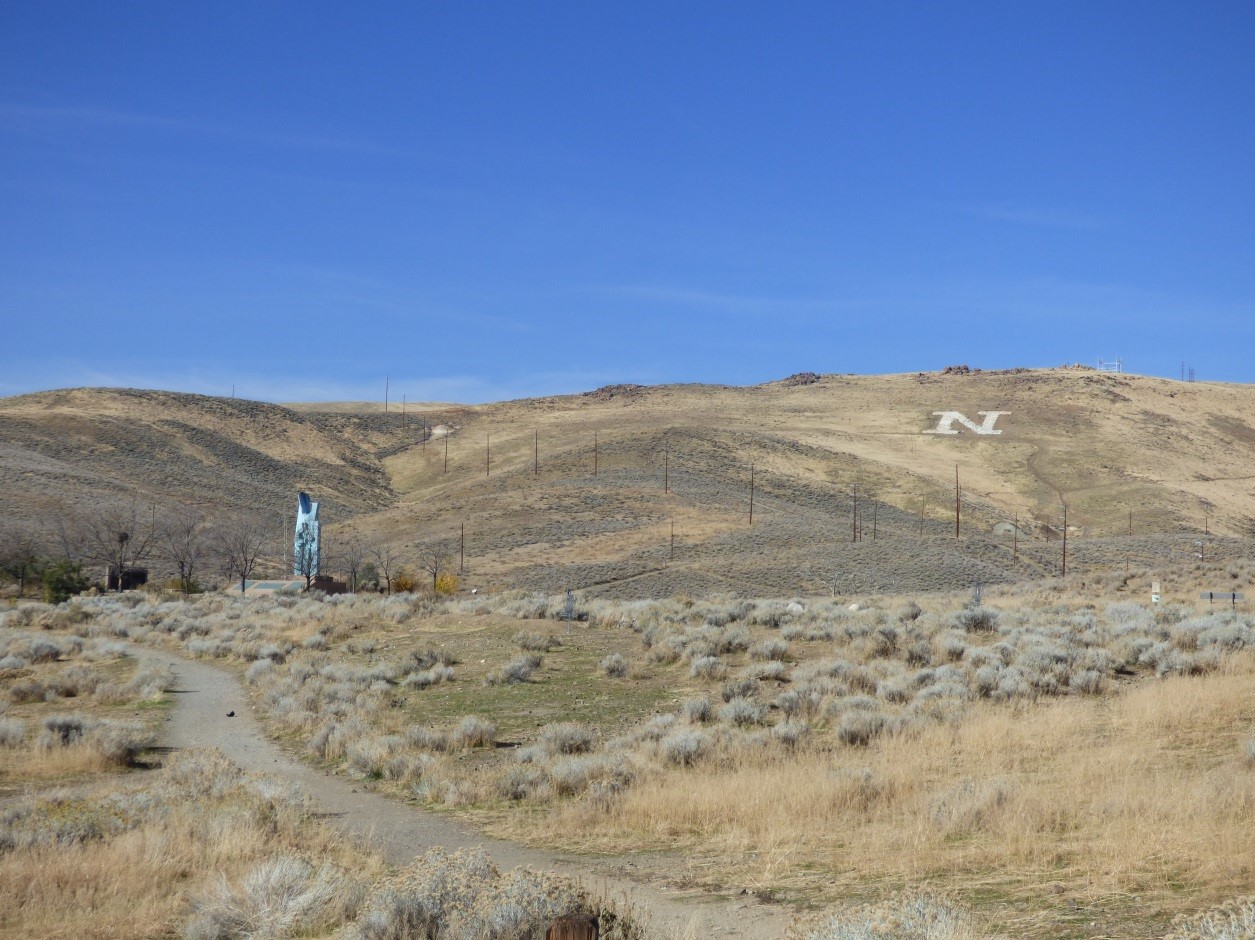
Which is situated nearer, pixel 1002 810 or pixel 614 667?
pixel 1002 810

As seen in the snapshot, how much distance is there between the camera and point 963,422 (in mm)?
139375

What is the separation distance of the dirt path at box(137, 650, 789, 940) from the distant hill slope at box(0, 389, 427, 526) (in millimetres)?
65017

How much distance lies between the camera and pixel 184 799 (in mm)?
10852

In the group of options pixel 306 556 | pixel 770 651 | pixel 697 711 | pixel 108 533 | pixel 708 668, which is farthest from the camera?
pixel 108 533

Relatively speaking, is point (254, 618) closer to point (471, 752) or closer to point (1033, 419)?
point (471, 752)

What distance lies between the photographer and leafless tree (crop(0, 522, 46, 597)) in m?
57.3

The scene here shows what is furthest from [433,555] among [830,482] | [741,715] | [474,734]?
[741,715]

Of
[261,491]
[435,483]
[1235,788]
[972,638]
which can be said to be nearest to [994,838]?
[1235,788]

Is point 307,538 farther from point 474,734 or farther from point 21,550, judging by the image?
point 474,734

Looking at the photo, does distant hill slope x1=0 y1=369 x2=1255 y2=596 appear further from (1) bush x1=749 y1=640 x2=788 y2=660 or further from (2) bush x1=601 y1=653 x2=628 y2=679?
(2) bush x1=601 y1=653 x2=628 y2=679

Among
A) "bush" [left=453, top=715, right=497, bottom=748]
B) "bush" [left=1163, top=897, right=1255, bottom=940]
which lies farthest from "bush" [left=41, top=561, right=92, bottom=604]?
"bush" [left=1163, top=897, right=1255, bottom=940]

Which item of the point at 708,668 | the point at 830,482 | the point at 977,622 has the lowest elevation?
the point at 708,668

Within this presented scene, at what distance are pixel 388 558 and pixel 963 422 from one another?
92309 mm

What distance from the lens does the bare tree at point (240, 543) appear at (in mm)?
67794
